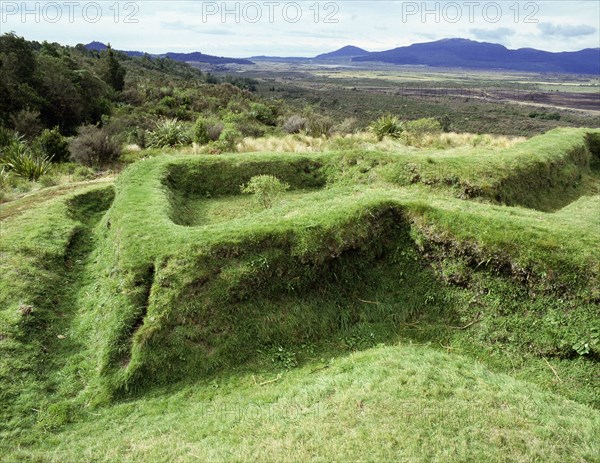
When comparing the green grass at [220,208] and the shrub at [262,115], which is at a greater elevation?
the shrub at [262,115]

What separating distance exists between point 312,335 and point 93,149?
17.3m

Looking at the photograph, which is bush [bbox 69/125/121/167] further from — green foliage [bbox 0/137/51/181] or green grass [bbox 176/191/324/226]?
green grass [bbox 176/191/324/226]

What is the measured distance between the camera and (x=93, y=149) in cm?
2027

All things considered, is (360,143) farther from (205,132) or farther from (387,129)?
(205,132)

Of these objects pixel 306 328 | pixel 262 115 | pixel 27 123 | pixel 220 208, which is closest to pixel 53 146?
pixel 27 123

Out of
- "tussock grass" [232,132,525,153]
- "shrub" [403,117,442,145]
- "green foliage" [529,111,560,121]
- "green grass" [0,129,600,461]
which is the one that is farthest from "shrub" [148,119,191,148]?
"green foliage" [529,111,560,121]

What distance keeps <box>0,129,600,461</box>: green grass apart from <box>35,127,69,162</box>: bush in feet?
37.7

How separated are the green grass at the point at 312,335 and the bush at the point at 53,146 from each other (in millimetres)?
11494

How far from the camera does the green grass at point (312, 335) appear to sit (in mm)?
5297

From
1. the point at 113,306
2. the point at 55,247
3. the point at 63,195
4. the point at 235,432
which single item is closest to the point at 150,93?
the point at 63,195

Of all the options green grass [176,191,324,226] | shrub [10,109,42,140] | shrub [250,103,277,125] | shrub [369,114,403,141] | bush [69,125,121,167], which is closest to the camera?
green grass [176,191,324,226]

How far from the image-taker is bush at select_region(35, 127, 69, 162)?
67.2 ft

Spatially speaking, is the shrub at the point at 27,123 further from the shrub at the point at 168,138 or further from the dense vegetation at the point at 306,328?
the dense vegetation at the point at 306,328

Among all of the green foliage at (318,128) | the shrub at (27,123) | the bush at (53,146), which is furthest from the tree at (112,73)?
the green foliage at (318,128)
